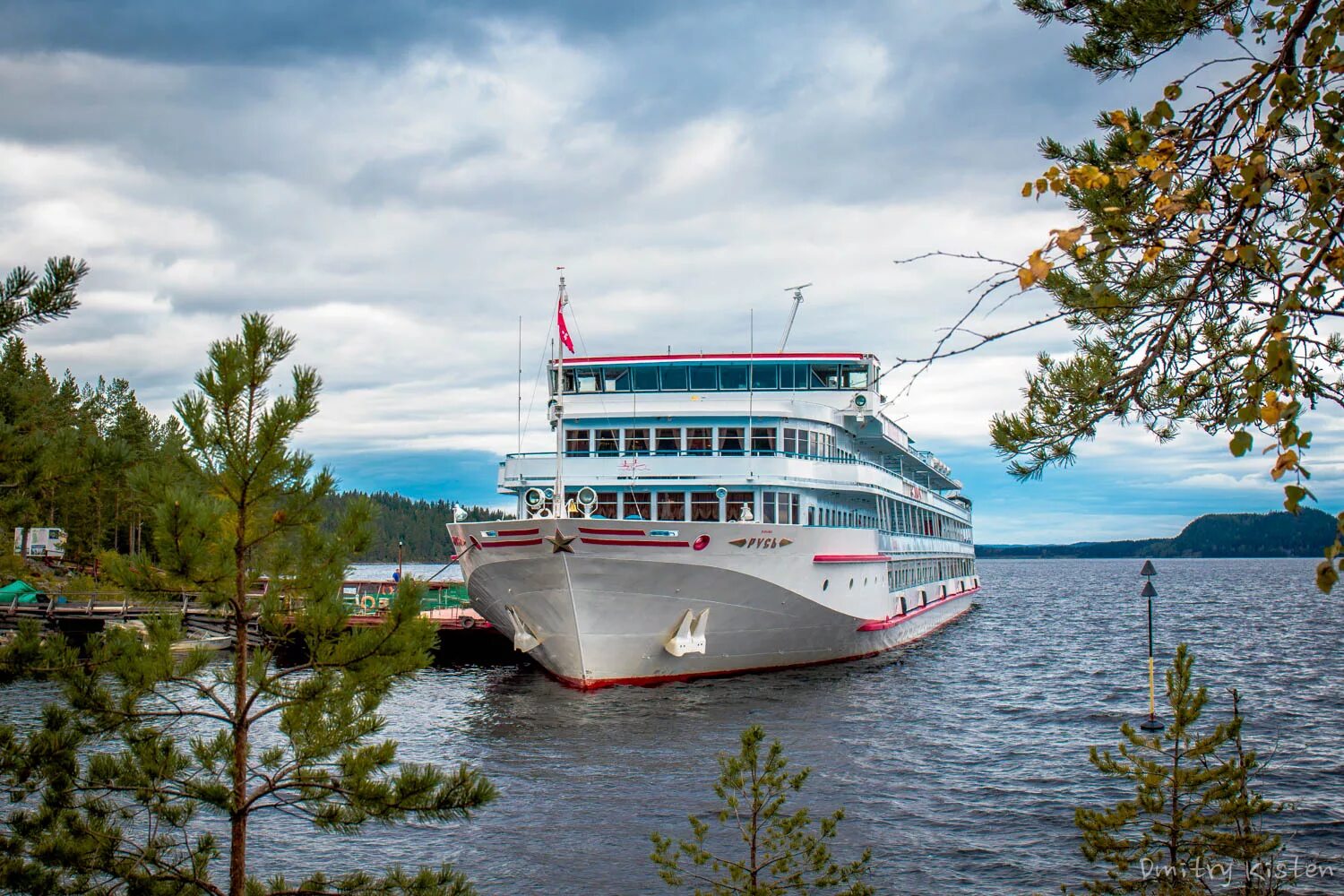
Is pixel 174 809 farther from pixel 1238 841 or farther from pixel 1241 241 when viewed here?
pixel 1238 841


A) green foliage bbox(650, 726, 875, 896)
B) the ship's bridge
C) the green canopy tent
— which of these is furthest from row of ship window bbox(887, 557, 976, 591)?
the green canopy tent

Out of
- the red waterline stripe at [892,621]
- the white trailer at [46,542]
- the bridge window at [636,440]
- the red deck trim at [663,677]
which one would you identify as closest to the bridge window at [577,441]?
the bridge window at [636,440]

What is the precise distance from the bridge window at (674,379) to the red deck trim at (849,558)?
6916 mm

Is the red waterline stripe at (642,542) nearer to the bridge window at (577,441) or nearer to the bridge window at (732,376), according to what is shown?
the bridge window at (577,441)

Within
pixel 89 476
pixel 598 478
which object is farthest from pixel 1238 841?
pixel 598 478

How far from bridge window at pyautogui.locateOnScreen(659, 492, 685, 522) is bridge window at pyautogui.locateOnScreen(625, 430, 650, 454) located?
156 centimetres

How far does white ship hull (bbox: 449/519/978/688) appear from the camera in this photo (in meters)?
22.6

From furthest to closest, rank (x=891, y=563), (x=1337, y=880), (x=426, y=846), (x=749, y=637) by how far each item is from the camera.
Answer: (x=891, y=563)
(x=749, y=637)
(x=426, y=846)
(x=1337, y=880)

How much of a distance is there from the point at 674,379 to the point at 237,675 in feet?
76.5

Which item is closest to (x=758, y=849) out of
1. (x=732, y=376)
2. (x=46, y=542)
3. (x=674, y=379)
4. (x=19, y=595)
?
(x=674, y=379)

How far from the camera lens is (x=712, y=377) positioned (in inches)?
1194

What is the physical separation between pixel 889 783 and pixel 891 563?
18210mm

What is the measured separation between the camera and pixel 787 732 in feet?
66.8

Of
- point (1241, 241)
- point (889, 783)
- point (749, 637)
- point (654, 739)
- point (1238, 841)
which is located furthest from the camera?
point (749, 637)
